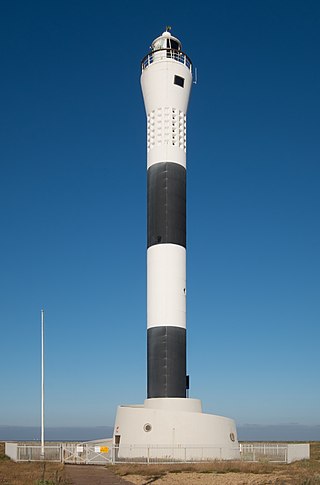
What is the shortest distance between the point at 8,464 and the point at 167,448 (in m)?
9.26

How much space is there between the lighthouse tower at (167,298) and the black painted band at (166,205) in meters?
0.07

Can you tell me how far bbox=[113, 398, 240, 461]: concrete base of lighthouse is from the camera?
131 ft

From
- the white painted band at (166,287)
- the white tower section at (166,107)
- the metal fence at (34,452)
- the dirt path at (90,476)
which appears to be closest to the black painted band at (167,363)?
the white painted band at (166,287)

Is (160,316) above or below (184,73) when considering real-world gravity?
below

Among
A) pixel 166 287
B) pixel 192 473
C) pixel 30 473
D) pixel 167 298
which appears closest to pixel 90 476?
pixel 30 473

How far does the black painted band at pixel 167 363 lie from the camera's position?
4250 centimetres

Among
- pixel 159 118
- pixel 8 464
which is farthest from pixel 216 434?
pixel 159 118

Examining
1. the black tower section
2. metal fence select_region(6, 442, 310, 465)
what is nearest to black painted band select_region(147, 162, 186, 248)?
the black tower section

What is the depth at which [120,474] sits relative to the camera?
108 feet

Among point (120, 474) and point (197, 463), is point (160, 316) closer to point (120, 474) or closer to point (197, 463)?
point (197, 463)

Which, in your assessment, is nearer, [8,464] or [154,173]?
[8,464]

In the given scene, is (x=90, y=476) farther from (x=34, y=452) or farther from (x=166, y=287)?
(x=166, y=287)

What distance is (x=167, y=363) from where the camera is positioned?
42.6 m

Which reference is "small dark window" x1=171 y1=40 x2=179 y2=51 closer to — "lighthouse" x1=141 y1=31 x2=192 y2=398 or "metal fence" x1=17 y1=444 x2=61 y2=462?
"lighthouse" x1=141 y1=31 x2=192 y2=398
